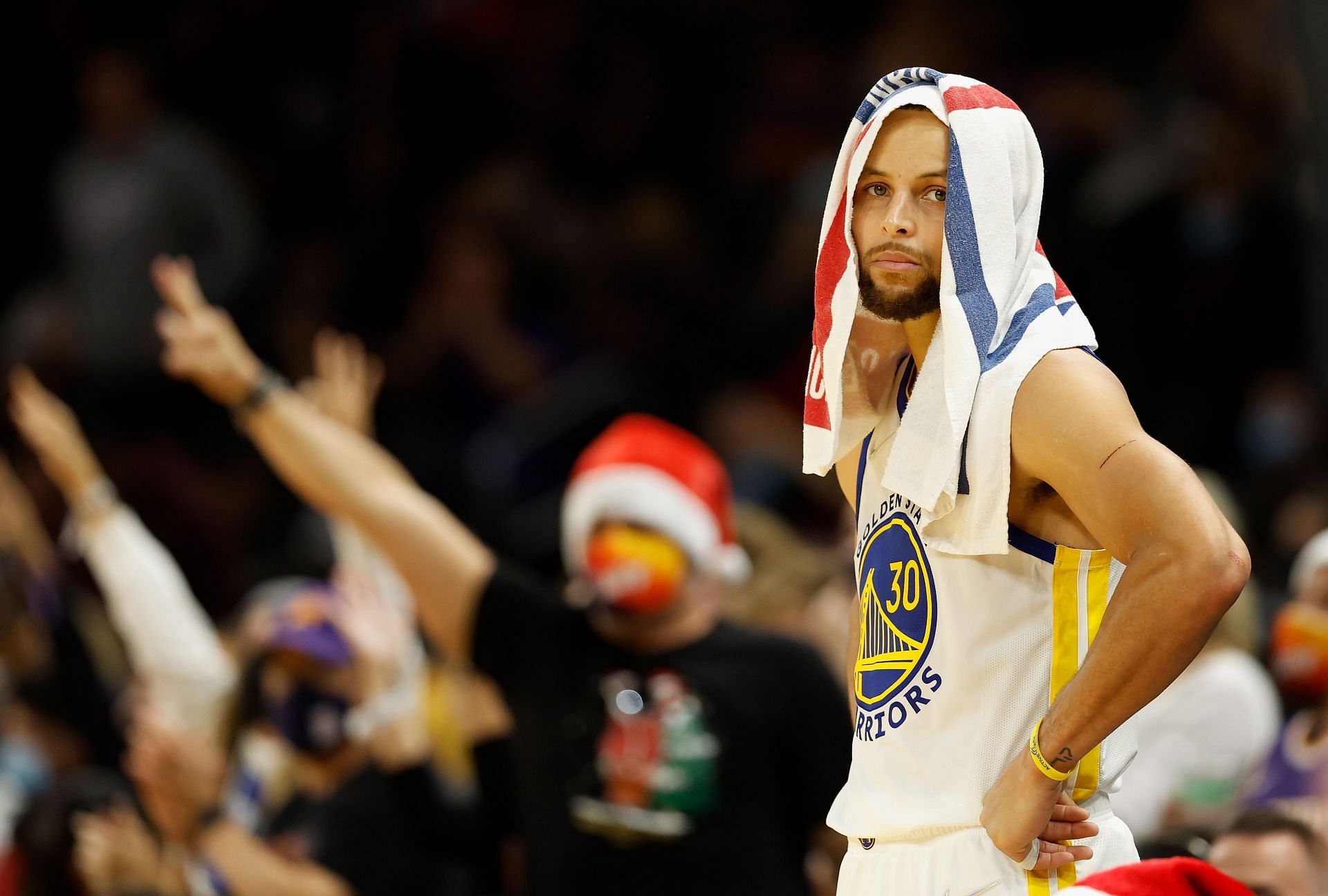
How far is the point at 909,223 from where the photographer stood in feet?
7.84

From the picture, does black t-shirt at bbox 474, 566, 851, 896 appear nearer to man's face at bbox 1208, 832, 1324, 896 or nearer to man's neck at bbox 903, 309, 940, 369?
man's face at bbox 1208, 832, 1324, 896

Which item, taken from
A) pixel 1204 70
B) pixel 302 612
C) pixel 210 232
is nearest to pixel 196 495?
pixel 210 232

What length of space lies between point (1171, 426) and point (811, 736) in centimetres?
349

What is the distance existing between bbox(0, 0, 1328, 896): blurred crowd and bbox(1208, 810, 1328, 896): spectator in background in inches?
69.9

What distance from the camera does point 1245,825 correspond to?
3164mm

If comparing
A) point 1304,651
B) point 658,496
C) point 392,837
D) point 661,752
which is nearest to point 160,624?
point 392,837

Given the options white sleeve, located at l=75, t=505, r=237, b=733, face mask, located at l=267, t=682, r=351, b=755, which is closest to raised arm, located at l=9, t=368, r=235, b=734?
white sleeve, located at l=75, t=505, r=237, b=733

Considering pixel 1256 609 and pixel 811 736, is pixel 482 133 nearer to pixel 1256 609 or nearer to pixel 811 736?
pixel 1256 609

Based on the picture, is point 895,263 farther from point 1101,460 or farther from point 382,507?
point 382,507

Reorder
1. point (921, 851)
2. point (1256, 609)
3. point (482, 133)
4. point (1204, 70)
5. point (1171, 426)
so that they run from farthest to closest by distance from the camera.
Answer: point (482, 133)
point (1204, 70)
point (1171, 426)
point (1256, 609)
point (921, 851)

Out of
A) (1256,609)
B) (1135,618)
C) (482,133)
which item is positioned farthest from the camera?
(482,133)

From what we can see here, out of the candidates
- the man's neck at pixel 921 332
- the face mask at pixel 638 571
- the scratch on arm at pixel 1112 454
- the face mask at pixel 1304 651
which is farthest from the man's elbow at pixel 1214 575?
the face mask at pixel 1304 651

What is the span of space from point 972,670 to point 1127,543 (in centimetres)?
31

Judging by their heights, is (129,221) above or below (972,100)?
above
